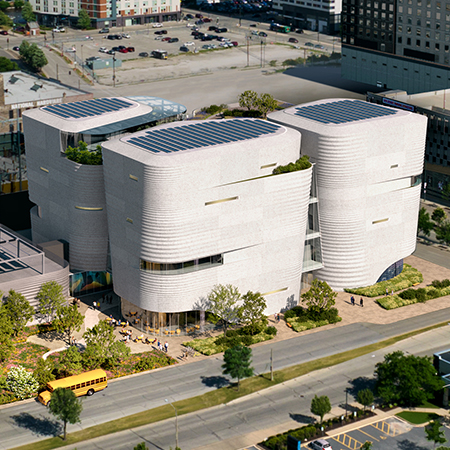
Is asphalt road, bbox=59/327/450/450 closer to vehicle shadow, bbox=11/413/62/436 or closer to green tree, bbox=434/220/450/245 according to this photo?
vehicle shadow, bbox=11/413/62/436

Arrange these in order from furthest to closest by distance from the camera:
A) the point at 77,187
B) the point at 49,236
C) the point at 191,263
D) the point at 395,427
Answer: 1. the point at 49,236
2. the point at 77,187
3. the point at 191,263
4. the point at 395,427

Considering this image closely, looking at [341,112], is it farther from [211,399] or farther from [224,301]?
[211,399]

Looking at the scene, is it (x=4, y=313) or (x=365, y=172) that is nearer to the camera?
(x=4, y=313)

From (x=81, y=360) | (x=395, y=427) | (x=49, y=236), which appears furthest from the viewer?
(x=49, y=236)

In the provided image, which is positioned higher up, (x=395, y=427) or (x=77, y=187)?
(x=77, y=187)

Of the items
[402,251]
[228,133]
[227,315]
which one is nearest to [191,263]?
[227,315]

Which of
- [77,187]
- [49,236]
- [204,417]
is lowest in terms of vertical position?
[204,417]

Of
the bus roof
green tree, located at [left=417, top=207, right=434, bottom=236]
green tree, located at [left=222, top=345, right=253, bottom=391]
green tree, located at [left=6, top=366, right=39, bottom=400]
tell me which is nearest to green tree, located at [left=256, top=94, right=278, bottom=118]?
green tree, located at [left=417, top=207, right=434, bottom=236]

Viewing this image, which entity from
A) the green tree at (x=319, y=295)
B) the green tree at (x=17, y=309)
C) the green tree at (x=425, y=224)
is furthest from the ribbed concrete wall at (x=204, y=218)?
the green tree at (x=425, y=224)

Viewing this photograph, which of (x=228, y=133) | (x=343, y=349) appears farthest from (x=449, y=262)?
(x=228, y=133)

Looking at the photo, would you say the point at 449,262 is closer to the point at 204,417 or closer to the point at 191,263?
the point at 191,263
